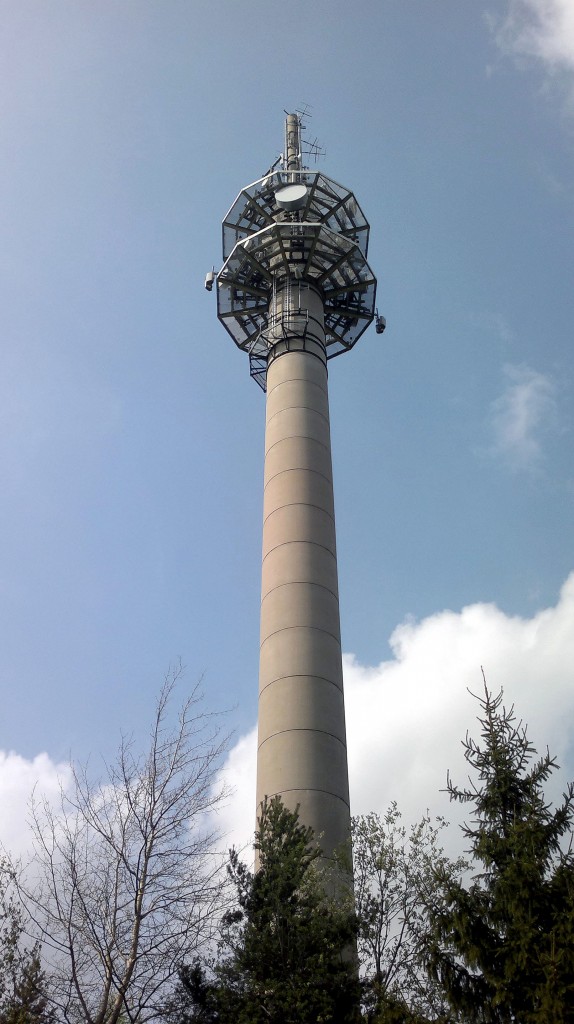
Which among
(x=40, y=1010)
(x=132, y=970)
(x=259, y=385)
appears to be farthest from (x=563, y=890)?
(x=259, y=385)

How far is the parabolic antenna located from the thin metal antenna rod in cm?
326

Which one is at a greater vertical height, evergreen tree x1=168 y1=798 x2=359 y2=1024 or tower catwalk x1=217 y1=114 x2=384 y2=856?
tower catwalk x1=217 y1=114 x2=384 y2=856

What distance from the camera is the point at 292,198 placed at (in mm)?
44062

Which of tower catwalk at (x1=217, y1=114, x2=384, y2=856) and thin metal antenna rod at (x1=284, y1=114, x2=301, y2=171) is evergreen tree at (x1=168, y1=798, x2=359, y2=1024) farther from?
thin metal antenna rod at (x1=284, y1=114, x2=301, y2=171)

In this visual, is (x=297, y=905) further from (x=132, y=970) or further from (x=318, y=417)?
(x=318, y=417)

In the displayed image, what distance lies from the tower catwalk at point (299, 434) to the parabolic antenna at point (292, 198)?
64mm

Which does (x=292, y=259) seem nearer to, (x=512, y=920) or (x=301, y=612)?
(x=301, y=612)

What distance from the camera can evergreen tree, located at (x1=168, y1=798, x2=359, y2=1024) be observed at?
17.8 m

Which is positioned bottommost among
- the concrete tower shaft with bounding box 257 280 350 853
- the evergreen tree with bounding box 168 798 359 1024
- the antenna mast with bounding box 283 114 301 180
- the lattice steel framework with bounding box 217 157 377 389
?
the evergreen tree with bounding box 168 798 359 1024

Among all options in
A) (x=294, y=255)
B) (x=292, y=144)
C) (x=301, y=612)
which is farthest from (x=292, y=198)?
(x=301, y=612)

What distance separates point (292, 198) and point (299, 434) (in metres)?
13.2

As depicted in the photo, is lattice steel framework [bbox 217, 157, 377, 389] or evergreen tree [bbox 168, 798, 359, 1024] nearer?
evergreen tree [bbox 168, 798, 359, 1024]

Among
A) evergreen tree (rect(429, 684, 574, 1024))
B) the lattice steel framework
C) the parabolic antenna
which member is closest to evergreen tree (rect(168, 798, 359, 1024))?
evergreen tree (rect(429, 684, 574, 1024))

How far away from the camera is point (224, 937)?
779 inches
